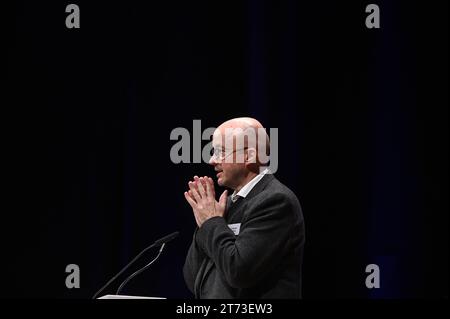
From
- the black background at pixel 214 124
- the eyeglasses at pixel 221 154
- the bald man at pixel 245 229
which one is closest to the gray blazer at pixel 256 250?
the bald man at pixel 245 229

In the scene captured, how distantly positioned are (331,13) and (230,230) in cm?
131

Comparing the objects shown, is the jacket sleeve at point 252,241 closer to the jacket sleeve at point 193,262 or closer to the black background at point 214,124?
the jacket sleeve at point 193,262

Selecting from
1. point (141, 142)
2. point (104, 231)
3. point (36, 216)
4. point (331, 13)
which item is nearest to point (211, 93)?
point (141, 142)

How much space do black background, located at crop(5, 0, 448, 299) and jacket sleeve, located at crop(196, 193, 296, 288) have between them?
850mm

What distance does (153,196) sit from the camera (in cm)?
260

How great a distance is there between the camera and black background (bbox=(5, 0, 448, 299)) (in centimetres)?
232

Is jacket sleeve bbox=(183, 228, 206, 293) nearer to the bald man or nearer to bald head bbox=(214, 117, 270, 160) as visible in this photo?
the bald man

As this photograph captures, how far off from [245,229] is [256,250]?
0.27ft

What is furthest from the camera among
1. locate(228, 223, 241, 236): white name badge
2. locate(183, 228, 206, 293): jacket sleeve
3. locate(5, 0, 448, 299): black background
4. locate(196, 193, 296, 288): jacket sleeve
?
locate(5, 0, 448, 299): black background

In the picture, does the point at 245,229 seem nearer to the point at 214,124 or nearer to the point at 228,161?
the point at 228,161

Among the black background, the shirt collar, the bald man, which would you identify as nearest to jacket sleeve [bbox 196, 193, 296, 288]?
the bald man

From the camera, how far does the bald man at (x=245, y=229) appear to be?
1.53 m

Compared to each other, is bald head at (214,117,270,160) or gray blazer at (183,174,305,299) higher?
bald head at (214,117,270,160)

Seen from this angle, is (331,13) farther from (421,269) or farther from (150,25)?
(421,269)
